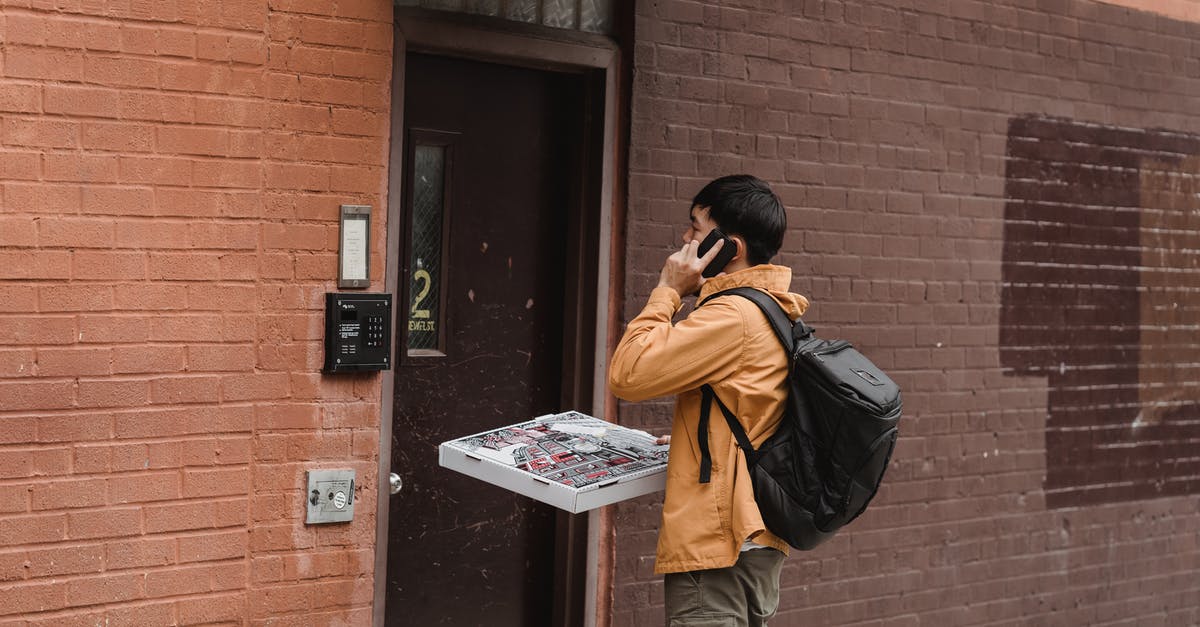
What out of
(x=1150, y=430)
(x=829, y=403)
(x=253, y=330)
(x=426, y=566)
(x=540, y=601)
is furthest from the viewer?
(x=1150, y=430)

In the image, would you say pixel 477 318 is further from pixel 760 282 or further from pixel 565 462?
pixel 760 282

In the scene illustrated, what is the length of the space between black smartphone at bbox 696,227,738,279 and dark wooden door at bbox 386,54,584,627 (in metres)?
1.63

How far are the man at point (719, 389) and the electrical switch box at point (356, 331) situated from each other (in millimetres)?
1208

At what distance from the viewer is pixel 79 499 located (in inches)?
158

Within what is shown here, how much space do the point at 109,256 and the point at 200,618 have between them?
125 cm

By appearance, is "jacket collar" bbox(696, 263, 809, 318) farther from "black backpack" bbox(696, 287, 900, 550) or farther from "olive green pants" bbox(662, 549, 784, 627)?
"olive green pants" bbox(662, 549, 784, 627)

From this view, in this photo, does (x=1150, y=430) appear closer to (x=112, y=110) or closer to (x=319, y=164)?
(x=319, y=164)

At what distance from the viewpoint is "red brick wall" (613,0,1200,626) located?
545 cm

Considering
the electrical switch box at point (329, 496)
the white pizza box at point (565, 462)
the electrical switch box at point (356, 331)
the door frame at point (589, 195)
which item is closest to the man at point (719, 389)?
the white pizza box at point (565, 462)

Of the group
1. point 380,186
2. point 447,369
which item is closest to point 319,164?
point 380,186

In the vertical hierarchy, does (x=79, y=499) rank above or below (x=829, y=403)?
below

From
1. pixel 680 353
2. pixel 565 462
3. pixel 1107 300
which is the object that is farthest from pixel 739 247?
pixel 1107 300

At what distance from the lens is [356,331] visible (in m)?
4.43

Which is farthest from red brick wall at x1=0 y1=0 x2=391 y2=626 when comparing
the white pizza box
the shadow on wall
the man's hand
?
the shadow on wall
